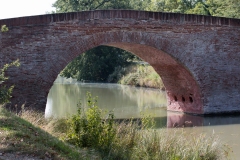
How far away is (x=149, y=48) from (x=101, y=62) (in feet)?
68.9

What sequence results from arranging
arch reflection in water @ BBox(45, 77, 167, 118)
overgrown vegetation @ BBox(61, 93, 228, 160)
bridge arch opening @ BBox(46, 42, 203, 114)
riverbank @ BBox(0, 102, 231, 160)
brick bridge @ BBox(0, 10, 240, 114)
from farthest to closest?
arch reflection in water @ BBox(45, 77, 167, 118) → bridge arch opening @ BBox(46, 42, 203, 114) → brick bridge @ BBox(0, 10, 240, 114) → overgrown vegetation @ BBox(61, 93, 228, 160) → riverbank @ BBox(0, 102, 231, 160)

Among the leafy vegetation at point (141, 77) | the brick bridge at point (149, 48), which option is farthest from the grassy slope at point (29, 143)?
the leafy vegetation at point (141, 77)

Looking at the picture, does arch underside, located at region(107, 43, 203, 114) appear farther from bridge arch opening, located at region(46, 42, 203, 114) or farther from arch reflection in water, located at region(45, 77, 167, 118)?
arch reflection in water, located at region(45, 77, 167, 118)

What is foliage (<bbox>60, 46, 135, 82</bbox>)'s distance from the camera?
1400 inches

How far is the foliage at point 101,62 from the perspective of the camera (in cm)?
3556

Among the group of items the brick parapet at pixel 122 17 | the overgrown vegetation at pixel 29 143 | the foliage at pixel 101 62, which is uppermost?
the brick parapet at pixel 122 17

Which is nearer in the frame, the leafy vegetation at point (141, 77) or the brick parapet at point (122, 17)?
the brick parapet at point (122, 17)

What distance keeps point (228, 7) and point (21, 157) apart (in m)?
22.0

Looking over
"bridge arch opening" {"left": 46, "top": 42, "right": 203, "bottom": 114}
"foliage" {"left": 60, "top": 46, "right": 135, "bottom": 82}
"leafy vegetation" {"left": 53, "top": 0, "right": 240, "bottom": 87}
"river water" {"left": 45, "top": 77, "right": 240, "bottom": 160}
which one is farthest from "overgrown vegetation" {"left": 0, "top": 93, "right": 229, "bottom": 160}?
"foliage" {"left": 60, "top": 46, "right": 135, "bottom": 82}

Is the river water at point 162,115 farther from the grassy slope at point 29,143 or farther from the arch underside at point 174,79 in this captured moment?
the grassy slope at point 29,143

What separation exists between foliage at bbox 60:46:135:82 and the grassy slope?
28051mm

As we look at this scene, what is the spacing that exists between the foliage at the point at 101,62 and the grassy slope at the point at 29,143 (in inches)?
1104

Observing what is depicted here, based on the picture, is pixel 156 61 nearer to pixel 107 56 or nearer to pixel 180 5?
pixel 180 5

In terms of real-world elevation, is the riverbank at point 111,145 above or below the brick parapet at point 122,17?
below
